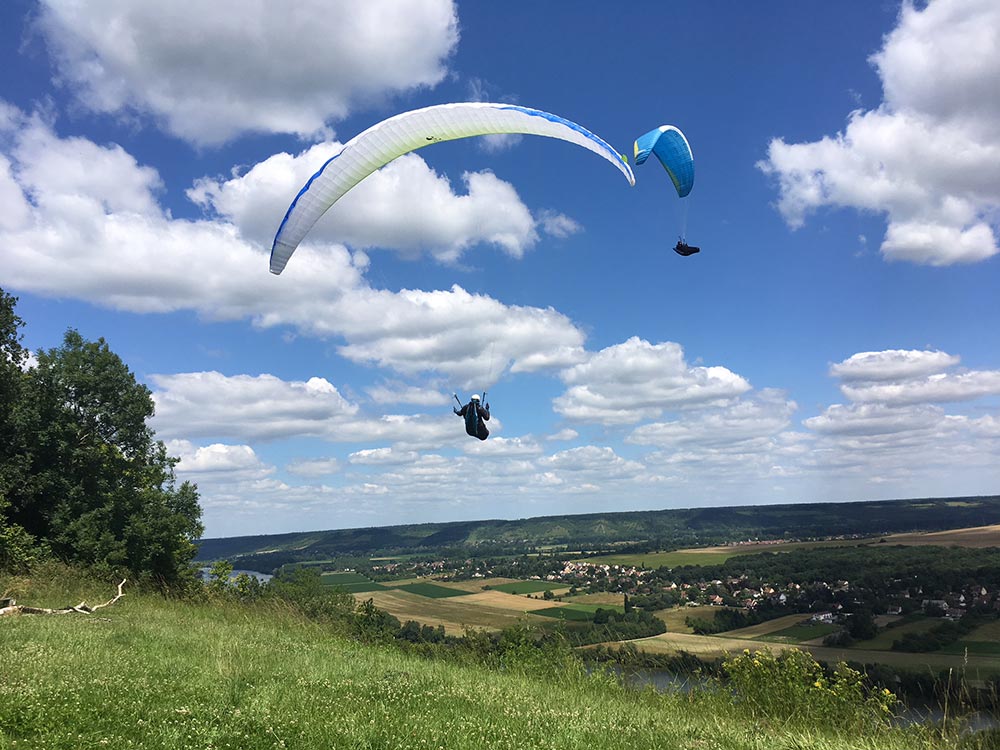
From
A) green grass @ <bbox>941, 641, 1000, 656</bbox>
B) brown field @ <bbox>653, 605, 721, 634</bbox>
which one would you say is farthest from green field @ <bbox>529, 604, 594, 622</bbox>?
green grass @ <bbox>941, 641, 1000, 656</bbox>

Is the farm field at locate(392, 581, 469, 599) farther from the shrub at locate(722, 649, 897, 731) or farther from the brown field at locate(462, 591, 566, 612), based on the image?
the shrub at locate(722, 649, 897, 731)

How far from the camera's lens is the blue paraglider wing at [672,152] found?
19.3 metres

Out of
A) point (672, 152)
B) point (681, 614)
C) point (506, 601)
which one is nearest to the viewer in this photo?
point (672, 152)

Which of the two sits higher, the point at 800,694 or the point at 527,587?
the point at 800,694

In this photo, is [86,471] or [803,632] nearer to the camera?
[86,471]

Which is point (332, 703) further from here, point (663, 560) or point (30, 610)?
point (663, 560)

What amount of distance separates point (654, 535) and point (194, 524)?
184068 mm

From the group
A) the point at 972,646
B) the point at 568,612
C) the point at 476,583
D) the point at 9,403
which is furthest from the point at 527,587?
the point at 9,403

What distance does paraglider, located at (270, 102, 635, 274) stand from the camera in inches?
579

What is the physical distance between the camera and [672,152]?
2034 centimetres

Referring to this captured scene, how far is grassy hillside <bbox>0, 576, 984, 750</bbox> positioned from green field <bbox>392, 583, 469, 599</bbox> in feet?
207

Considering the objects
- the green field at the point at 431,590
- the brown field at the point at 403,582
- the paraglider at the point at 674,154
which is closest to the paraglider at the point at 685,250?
the paraglider at the point at 674,154

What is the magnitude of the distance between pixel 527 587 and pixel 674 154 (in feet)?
248

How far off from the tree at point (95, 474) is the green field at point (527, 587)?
5435 centimetres
